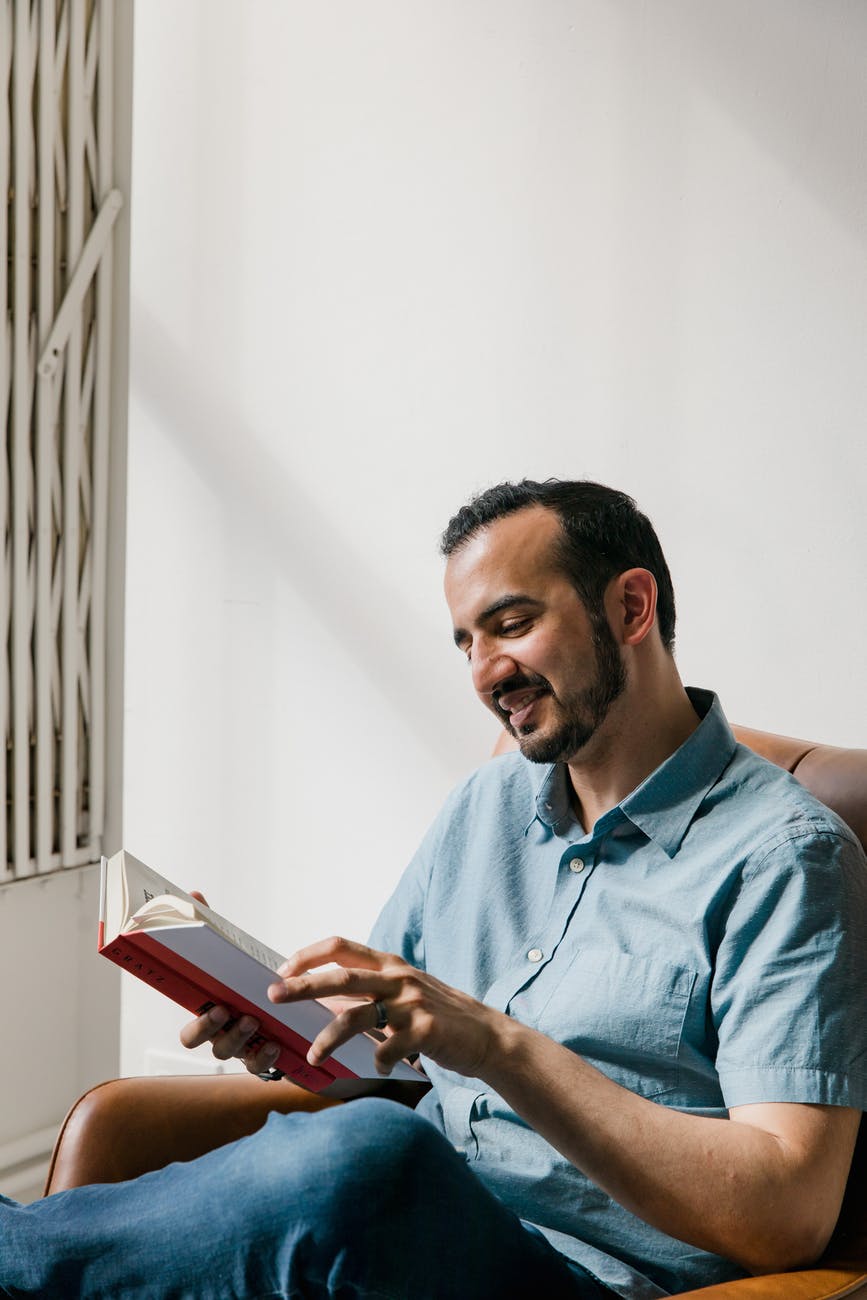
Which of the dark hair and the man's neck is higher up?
the dark hair

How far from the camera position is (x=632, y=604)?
1603mm

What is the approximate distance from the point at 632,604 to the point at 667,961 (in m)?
0.42

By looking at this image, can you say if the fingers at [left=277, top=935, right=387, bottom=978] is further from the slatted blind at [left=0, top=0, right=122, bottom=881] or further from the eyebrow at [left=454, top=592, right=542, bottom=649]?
the slatted blind at [left=0, top=0, right=122, bottom=881]

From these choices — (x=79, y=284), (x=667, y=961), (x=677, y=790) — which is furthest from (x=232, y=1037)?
(x=79, y=284)

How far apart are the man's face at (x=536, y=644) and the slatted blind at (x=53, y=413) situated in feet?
4.80

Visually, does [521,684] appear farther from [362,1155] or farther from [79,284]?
[79,284]

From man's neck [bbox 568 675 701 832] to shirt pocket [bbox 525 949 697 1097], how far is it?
206 millimetres

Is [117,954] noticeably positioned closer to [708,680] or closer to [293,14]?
[708,680]

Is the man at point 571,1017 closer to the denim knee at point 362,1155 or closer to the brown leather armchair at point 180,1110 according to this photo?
the denim knee at point 362,1155

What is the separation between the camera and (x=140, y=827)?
110 inches

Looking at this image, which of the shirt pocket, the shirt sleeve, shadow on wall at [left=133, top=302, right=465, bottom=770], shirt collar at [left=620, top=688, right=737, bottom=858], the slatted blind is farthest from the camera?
the slatted blind

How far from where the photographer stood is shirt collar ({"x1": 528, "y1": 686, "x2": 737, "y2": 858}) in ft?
4.92

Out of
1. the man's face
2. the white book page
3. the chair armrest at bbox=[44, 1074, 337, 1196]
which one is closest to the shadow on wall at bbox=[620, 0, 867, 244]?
the man's face

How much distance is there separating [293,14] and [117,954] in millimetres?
1932
